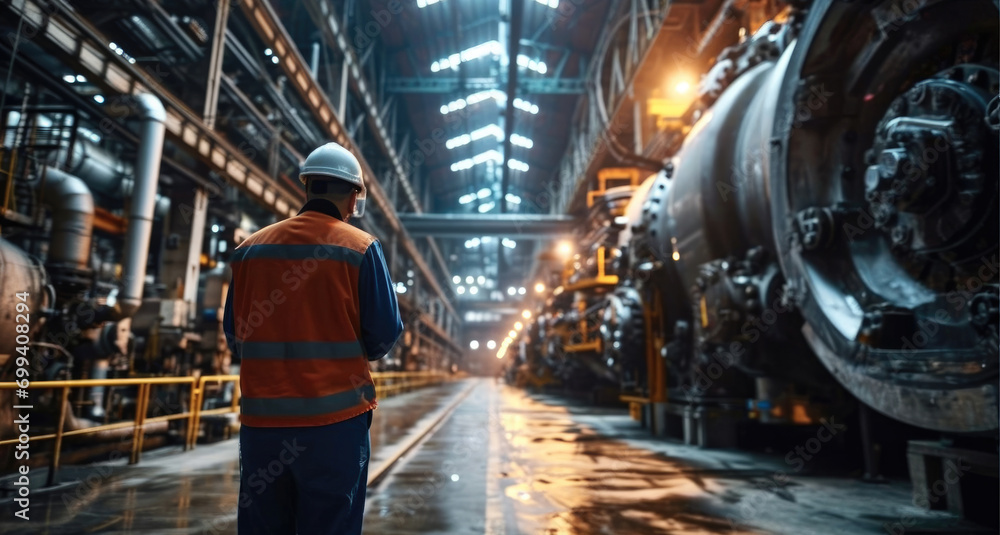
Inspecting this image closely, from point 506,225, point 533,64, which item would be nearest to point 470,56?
point 533,64

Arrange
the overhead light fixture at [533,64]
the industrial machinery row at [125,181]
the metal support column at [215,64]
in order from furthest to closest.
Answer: the overhead light fixture at [533,64] < the metal support column at [215,64] < the industrial machinery row at [125,181]

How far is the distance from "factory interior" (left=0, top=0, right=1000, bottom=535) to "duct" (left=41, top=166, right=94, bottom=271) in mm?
27

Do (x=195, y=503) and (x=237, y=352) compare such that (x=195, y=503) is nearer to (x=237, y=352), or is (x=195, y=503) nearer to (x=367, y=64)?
(x=237, y=352)

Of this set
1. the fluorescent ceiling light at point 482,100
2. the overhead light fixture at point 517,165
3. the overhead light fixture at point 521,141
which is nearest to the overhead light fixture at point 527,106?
the fluorescent ceiling light at point 482,100

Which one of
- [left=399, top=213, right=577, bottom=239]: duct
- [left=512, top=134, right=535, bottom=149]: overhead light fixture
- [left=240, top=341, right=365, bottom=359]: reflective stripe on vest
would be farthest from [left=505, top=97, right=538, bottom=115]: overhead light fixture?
[left=240, top=341, right=365, bottom=359]: reflective stripe on vest

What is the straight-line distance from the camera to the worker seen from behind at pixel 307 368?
1.35 meters

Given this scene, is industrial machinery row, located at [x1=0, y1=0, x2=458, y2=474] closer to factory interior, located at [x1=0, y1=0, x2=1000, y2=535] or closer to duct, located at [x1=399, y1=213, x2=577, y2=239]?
factory interior, located at [x1=0, y1=0, x2=1000, y2=535]

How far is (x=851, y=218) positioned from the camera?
289cm

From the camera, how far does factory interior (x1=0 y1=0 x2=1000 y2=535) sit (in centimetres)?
239

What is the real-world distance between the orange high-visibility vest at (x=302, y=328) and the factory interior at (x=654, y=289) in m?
0.05

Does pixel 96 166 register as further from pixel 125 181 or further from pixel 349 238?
pixel 349 238

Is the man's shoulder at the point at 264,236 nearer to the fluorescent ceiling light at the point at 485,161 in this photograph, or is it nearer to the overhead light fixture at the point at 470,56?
the overhead light fixture at the point at 470,56

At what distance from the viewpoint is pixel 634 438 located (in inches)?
237

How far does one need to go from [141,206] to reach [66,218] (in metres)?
0.82
